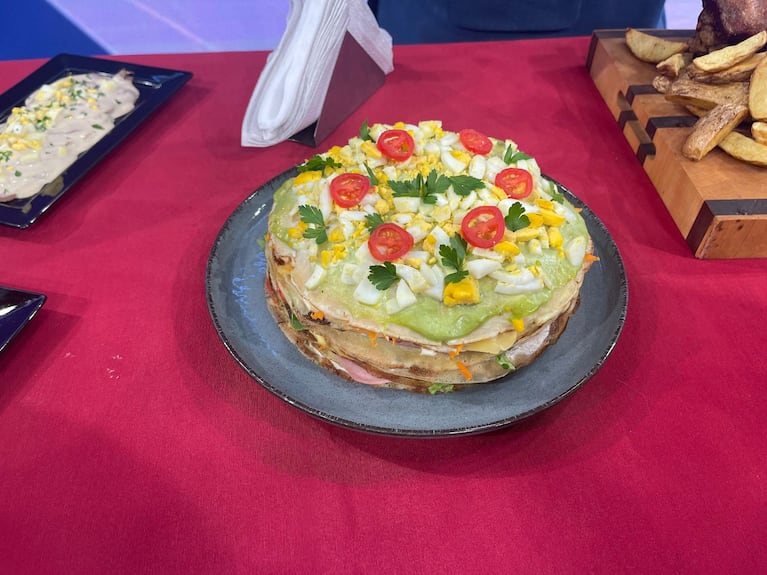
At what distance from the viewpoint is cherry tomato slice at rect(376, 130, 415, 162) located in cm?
166

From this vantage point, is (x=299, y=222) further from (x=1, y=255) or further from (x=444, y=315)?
(x=1, y=255)

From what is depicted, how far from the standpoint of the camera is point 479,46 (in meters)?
3.19

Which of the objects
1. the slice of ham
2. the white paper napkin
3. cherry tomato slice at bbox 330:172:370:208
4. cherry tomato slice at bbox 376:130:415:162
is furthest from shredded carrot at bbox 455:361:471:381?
the white paper napkin

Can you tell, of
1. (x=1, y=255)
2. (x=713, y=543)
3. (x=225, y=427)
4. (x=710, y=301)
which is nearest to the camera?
(x=713, y=543)

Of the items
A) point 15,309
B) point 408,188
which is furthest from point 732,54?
point 15,309

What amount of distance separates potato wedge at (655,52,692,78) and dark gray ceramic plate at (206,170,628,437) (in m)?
1.07

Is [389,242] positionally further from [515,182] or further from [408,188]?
[515,182]

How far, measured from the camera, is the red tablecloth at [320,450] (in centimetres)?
127

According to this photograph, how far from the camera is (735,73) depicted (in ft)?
6.98

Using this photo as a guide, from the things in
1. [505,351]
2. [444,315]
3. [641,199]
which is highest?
[444,315]

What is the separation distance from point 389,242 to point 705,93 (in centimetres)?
157

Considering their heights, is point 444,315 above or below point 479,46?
above

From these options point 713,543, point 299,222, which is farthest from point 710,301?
point 299,222

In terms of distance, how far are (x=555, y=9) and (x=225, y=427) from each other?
10.6 feet
